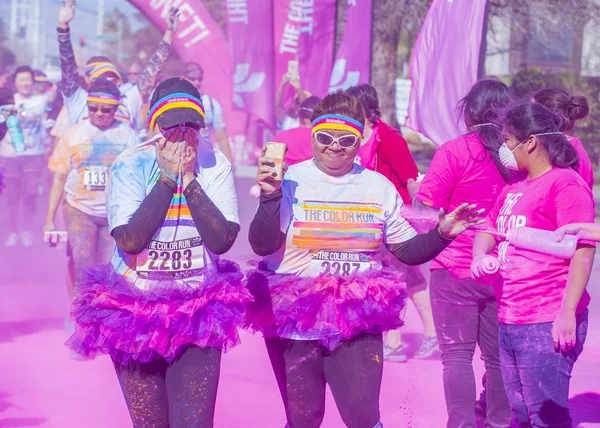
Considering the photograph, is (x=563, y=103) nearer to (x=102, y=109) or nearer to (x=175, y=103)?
(x=175, y=103)

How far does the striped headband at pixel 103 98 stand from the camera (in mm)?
7410

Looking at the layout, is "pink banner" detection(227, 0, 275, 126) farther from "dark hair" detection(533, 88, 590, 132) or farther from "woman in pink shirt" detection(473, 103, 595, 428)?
"woman in pink shirt" detection(473, 103, 595, 428)

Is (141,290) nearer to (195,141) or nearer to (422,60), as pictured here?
(195,141)

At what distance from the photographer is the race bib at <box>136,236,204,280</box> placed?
13.1 ft

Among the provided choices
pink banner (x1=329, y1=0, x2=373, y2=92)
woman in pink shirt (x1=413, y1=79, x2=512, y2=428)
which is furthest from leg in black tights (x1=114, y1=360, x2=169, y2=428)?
pink banner (x1=329, y1=0, x2=373, y2=92)

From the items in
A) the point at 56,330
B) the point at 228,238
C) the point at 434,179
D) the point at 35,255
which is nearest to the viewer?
the point at 228,238

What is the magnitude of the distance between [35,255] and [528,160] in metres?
9.33

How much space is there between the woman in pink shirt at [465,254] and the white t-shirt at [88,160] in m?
3.16

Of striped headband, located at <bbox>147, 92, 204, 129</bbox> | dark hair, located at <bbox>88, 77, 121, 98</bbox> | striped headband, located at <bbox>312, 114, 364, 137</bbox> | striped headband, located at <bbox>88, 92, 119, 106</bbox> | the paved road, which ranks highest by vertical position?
dark hair, located at <bbox>88, 77, 121, 98</bbox>

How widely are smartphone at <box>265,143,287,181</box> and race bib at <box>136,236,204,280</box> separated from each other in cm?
49

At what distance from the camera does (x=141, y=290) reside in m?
3.99

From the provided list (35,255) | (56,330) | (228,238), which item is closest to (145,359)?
(228,238)

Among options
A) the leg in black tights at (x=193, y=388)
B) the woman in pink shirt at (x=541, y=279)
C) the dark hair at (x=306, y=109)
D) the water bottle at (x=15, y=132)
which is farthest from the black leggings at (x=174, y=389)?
the water bottle at (x=15, y=132)

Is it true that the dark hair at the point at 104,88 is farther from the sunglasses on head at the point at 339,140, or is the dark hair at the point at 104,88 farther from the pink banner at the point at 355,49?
the pink banner at the point at 355,49
